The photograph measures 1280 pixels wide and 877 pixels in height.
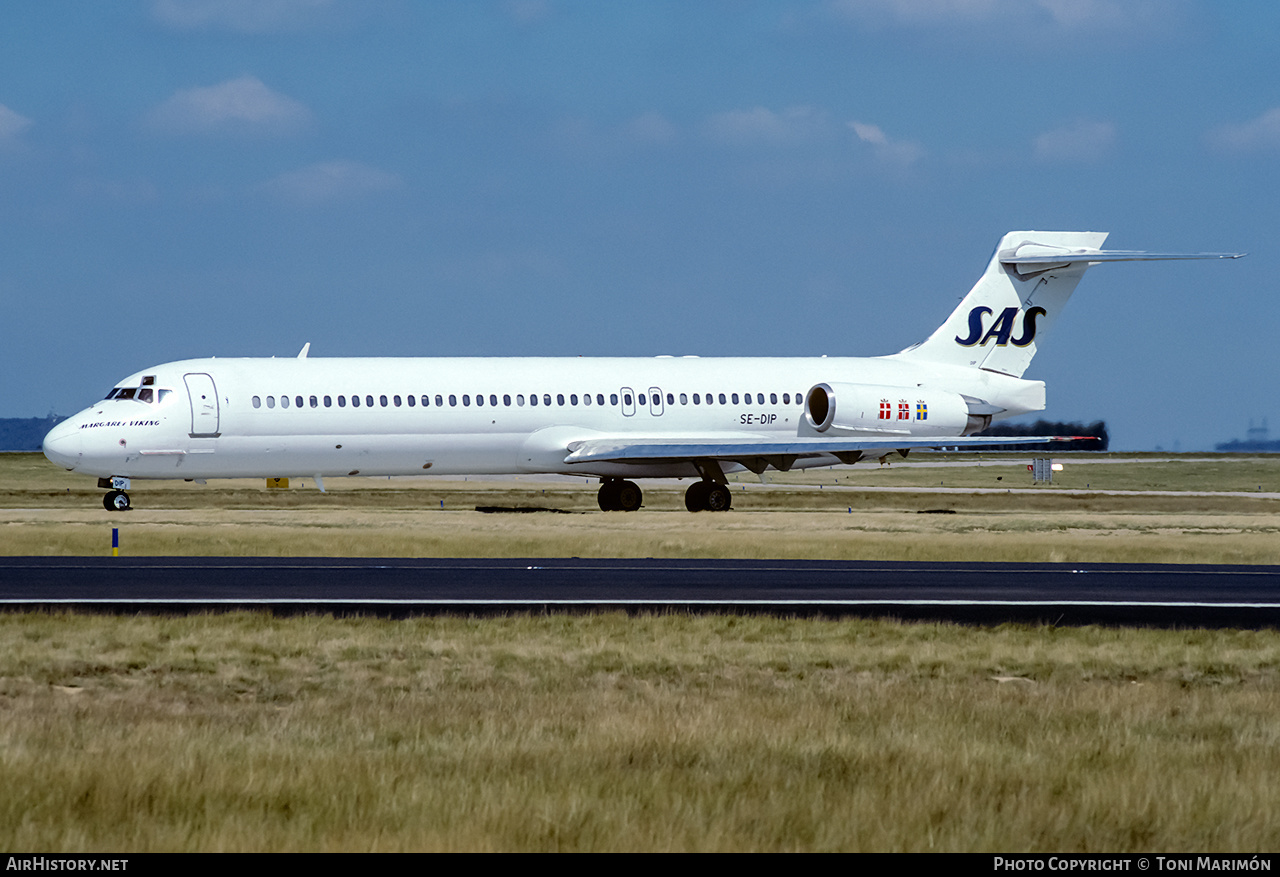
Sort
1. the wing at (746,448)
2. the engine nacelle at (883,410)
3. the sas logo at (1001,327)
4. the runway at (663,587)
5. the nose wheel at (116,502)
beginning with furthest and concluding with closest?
the sas logo at (1001,327) < the engine nacelle at (883,410) < the nose wheel at (116,502) < the wing at (746,448) < the runway at (663,587)

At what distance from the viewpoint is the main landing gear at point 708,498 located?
1767 inches

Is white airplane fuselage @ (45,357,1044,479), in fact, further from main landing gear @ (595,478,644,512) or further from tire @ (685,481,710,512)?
main landing gear @ (595,478,644,512)

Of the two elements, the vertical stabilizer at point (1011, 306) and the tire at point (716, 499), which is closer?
the tire at point (716, 499)

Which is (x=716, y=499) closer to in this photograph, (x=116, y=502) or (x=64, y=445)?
(x=116, y=502)

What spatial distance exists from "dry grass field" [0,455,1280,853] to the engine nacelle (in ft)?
90.2

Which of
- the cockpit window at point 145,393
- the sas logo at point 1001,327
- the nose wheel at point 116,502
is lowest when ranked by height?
the nose wheel at point 116,502

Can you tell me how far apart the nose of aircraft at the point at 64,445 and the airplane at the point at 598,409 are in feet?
0.11

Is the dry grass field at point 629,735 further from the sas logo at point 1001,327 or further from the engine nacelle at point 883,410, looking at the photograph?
the sas logo at point 1001,327

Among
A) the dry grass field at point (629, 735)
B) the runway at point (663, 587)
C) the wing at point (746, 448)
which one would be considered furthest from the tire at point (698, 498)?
the dry grass field at point (629, 735)

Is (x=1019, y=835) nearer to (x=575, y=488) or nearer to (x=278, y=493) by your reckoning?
(x=278, y=493)

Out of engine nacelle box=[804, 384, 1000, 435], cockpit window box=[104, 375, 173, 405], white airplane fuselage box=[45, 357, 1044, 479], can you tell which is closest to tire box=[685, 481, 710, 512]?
white airplane fuselage box=[45, 357, 1044, 479]

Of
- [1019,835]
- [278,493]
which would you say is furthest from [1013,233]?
[1019,835]

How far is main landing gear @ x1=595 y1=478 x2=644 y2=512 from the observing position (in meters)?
45.7

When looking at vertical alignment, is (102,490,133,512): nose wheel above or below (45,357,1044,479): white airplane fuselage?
below
